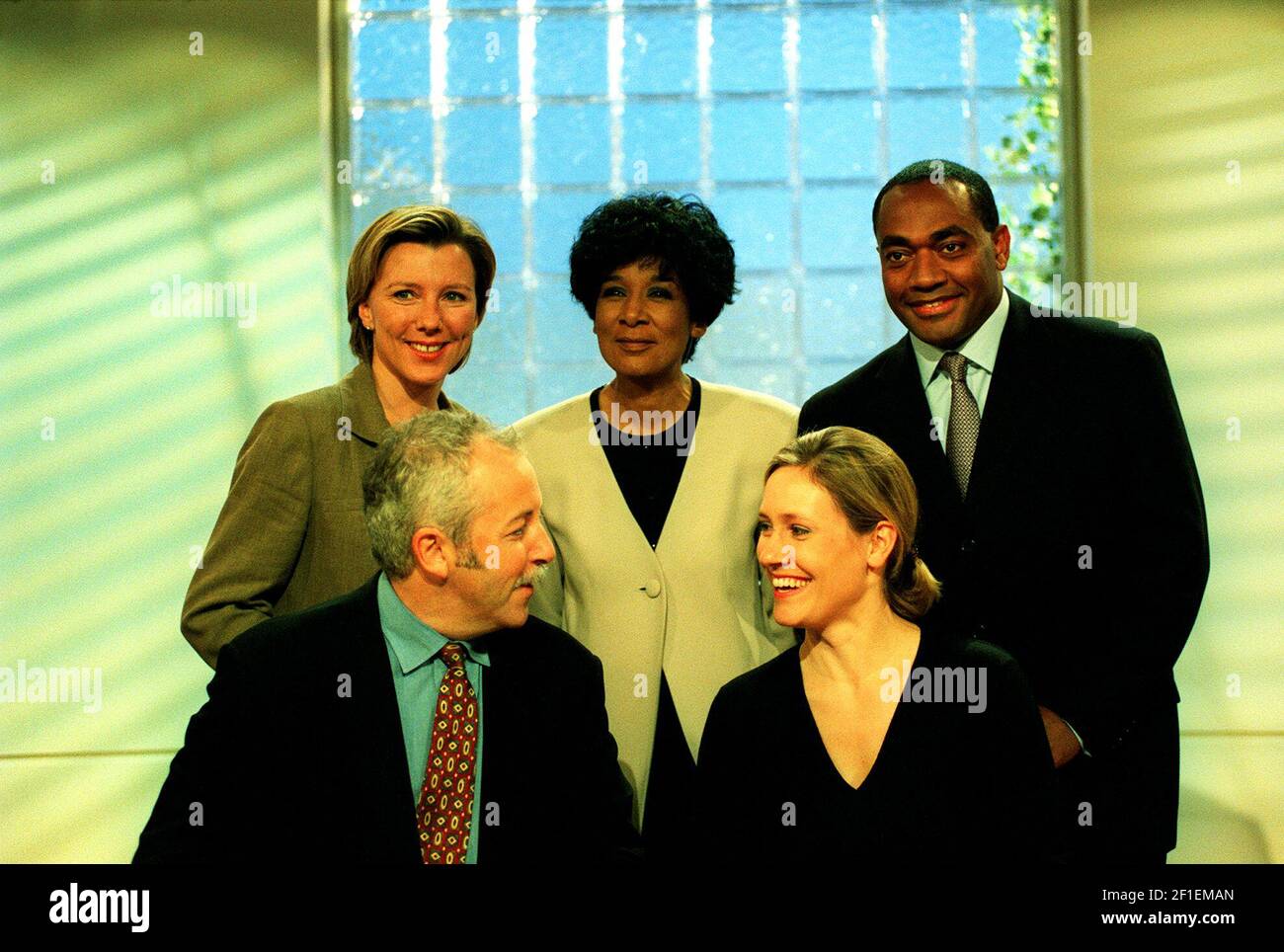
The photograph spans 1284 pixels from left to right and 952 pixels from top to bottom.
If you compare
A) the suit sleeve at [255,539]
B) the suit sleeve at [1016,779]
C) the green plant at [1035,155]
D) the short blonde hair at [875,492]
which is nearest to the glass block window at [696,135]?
the green plant at [1035,155]

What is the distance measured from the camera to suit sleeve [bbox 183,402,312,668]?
257 centimetres

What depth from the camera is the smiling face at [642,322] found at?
2896 mm

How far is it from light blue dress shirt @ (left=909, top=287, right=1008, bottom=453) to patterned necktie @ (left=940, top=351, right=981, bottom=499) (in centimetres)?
1

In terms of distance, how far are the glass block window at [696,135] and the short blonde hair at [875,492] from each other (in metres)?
2.17

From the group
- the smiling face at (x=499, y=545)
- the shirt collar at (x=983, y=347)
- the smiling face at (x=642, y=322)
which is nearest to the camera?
the smiling face at (x=499, y=545)

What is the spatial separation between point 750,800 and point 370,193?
2.97 metres

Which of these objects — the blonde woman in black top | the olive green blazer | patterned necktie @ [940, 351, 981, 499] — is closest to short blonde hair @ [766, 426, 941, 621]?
the blonde woman in black top

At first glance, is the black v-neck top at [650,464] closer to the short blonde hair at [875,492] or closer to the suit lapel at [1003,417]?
the short blonde hair at [875,492]

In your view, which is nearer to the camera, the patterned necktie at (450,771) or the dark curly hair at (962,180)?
the patterned necktie at (450,771)

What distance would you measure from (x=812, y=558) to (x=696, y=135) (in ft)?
8.41

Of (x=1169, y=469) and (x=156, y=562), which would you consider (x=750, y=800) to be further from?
(x=156, y=562)

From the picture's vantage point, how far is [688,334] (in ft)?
9.86

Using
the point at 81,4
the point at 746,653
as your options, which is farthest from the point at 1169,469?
the point at 81,4

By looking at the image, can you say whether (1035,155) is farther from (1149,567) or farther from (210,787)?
(210,787)
